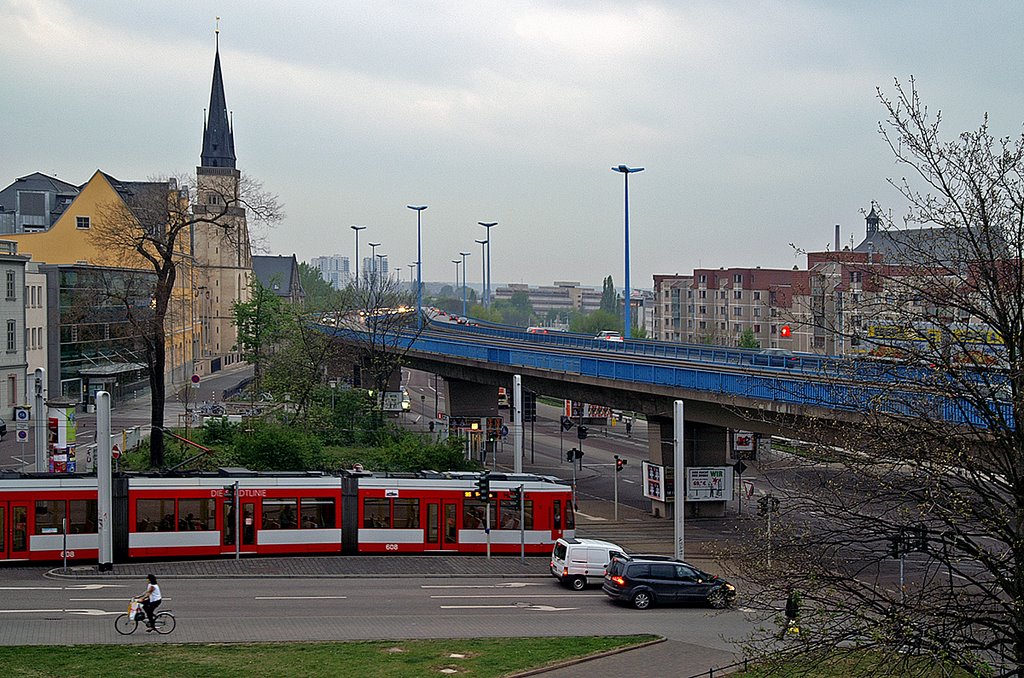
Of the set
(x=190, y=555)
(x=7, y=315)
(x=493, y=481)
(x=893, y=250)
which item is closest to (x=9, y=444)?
(x=7, y=315)

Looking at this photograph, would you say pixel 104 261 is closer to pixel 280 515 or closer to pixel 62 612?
pixel 280 515

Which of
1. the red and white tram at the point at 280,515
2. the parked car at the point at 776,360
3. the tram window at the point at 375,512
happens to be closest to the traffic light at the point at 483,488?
the red and white tram at the point at 280,515

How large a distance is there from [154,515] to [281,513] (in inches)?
143

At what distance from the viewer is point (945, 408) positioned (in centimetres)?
1439

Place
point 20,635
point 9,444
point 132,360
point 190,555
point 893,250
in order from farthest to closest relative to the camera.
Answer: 1. point 132,360
2. point 9,444
3. point 190,555
4. point 20,635
5. point 893,250

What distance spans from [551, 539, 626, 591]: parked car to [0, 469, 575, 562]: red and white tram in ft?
12.4

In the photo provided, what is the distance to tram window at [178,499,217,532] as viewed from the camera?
105 ft

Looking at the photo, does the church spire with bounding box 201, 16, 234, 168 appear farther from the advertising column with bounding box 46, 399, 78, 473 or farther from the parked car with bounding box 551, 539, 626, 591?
the parked car with bounding box 551, 539, 626, 591

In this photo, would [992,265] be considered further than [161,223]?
No

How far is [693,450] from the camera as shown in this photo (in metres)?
46.2

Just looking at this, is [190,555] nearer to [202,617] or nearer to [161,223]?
[202,617]

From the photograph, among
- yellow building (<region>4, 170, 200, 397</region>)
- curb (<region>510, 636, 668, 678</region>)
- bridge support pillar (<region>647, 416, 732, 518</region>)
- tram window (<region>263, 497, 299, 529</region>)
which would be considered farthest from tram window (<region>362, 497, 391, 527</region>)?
yellow building (<region>4, 170, 200, 397</region>)

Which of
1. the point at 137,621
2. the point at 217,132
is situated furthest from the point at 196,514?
the point at 217,132

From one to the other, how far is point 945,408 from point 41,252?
8494 cm
